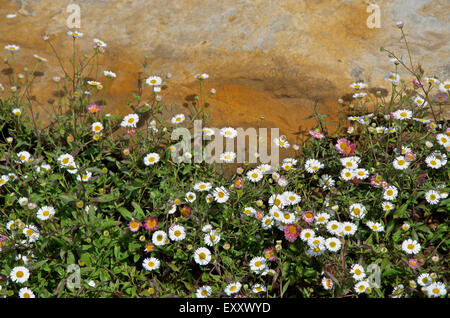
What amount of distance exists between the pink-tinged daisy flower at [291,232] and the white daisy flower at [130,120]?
1.49 m

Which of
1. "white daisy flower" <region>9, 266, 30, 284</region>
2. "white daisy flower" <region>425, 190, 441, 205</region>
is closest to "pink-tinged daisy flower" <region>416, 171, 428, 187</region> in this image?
"white daisy flower" <region>425, 190, 441, 205</region>

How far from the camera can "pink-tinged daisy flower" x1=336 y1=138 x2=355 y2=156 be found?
11.7ft

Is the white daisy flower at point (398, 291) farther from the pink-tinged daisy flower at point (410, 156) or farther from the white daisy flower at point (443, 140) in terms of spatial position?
the white daisy flower at point (443, 140)

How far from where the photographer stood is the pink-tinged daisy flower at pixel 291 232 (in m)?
2.98

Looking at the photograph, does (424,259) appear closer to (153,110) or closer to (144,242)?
(144,242)

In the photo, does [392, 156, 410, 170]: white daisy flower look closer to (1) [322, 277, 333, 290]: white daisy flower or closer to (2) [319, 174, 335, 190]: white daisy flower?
(2) [319, 174, 335, 190]: white daisy flower

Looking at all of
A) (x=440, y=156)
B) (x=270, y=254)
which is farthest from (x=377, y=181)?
(x=270, y=254)

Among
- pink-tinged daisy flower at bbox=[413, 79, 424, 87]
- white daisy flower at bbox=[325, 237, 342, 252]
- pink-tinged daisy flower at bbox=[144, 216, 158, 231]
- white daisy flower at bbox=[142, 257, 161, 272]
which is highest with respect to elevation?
pink-tinged daisy flower at bbox=[413, 79, 424, 87]

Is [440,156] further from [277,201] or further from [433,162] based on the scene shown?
[277,201]

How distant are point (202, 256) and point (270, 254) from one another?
439mm

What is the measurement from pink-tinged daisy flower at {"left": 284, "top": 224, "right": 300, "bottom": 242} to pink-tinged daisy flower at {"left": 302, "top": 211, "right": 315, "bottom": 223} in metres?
0.08

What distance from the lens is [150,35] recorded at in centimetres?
440

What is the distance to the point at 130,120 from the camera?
371 cm

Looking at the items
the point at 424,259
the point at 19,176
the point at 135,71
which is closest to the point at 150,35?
the point at 135,71
